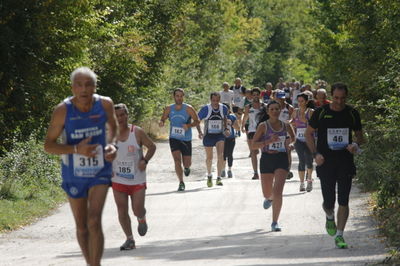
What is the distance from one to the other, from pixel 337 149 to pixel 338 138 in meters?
0.14

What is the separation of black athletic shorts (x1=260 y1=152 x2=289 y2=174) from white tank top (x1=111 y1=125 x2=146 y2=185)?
2651mm

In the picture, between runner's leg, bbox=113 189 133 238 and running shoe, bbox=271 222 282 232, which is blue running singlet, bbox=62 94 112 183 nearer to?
runner's leg, bbox=113 189 133 238

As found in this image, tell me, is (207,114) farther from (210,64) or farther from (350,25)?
(210,64)

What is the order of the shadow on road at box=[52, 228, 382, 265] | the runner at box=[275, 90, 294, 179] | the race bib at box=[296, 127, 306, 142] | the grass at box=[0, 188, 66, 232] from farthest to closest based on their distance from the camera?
1. the runner at box=[275, 90, 294, 179]
2. the race bib at box=[296, 127, 306, 142]
3. the grass at box=[0, 188, 66, 232]
4. the shadow on road at box=[52, 228, 382, 265]

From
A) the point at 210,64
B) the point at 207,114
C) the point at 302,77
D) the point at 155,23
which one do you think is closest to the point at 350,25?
the point at 207,114

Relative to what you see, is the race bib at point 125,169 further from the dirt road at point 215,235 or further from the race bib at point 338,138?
the race bib at point 338,138

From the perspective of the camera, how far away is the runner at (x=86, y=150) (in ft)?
28.8

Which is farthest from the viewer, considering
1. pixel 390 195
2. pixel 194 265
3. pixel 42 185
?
pixel 42 185

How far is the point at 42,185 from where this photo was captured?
19.5 meters

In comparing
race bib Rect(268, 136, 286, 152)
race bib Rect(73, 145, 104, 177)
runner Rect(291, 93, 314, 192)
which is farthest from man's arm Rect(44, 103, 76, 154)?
runner Rect(291, 93, 314, 192)

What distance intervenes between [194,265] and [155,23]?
2235cm

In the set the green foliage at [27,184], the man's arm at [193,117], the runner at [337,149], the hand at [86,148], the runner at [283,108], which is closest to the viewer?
the hand at [86,148]

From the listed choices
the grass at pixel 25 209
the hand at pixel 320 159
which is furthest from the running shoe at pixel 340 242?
the grass at pixel 25 209

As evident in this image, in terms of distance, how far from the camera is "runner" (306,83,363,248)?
12.0m
